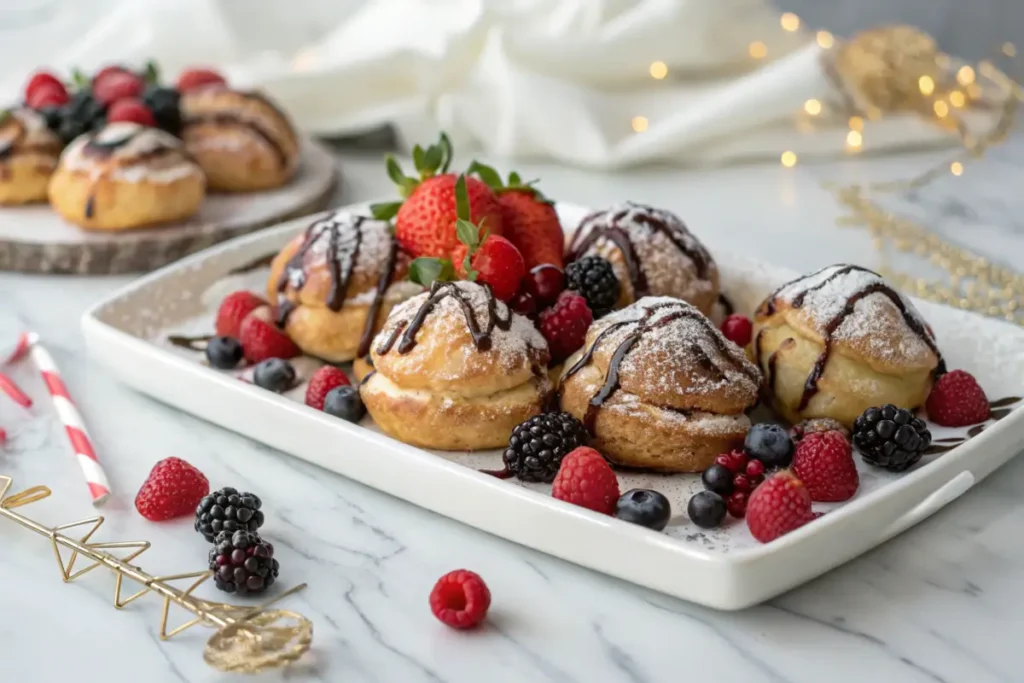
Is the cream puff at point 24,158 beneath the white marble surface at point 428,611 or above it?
above

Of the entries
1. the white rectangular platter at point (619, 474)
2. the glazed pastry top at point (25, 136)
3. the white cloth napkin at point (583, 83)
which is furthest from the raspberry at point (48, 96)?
the white rectangular platter at point (619, 474)

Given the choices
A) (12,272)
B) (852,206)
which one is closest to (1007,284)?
(852,206)

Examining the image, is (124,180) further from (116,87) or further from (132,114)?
(116,87)

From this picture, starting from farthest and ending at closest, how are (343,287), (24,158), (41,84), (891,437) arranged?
(41,84)
(24,158)
(343,287)
(891,437)

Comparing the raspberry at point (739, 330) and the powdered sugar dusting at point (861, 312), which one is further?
the raspberry at point (739, 330)

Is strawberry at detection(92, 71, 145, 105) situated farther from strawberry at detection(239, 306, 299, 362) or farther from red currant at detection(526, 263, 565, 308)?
red currant at detection(526, 263, 565, 308)

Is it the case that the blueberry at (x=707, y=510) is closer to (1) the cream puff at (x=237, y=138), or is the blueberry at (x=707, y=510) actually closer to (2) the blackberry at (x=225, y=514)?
Answer: (2) the blackberry at (x=225, y=514)

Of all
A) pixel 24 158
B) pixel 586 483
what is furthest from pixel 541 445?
pixel 24 158
